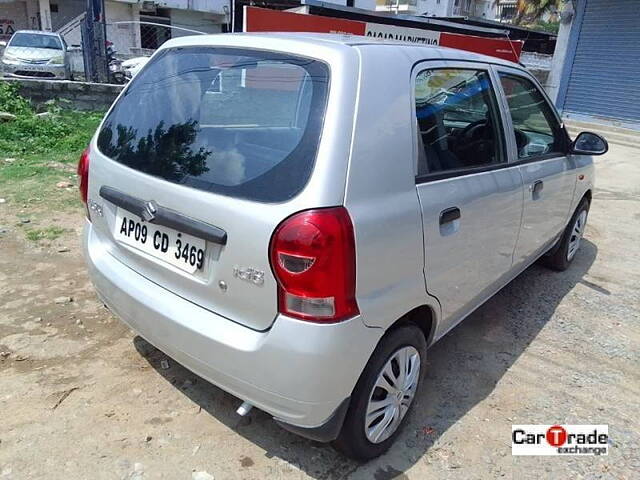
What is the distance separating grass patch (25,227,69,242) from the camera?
427cm

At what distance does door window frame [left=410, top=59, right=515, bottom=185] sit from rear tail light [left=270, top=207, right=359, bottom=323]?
55cm

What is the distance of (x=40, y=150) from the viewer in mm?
6961

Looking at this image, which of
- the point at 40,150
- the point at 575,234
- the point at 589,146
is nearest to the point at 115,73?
the point at 40,150

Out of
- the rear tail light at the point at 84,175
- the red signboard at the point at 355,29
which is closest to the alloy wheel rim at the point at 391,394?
the rear tail light at the point at 84,175

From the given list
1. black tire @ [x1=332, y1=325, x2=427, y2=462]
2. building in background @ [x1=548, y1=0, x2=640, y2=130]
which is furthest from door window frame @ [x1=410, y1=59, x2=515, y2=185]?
building in background @ [x1=548, y1=0, x2=640, y2=130]

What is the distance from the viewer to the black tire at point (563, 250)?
4.31m

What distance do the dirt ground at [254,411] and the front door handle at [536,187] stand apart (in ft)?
3.17

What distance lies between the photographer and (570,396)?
2861 mm

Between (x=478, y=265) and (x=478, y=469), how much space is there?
981mm

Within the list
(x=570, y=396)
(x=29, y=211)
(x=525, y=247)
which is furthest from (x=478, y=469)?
(x=29, y=211)

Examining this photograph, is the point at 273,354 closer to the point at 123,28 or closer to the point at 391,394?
the point at 391,394

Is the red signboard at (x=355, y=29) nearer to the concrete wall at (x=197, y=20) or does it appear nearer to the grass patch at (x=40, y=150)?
the grass patch at (x=40, y=150)

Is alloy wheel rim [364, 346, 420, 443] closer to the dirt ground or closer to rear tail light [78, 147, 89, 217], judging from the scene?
the dirt ground

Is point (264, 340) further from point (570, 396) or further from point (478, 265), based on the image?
point (570, 396)
